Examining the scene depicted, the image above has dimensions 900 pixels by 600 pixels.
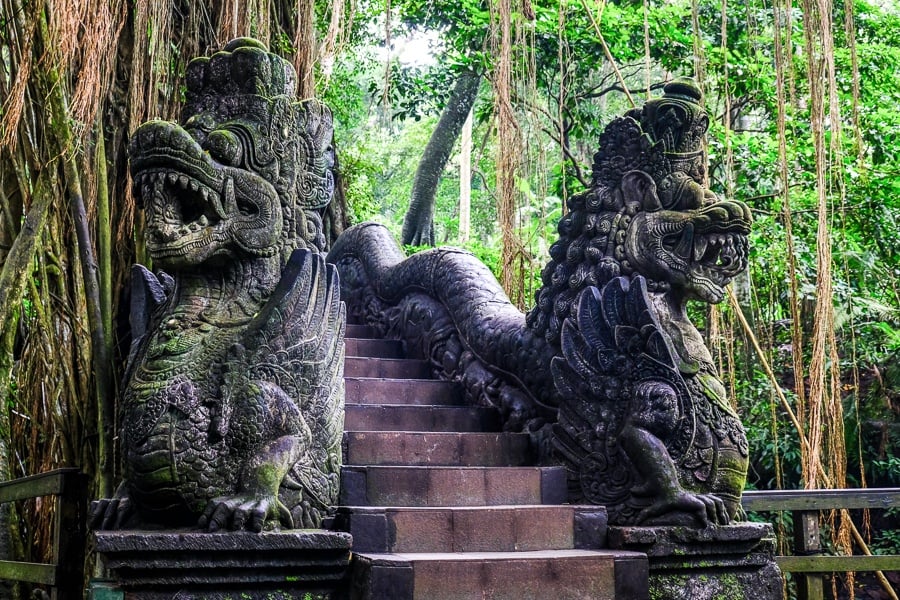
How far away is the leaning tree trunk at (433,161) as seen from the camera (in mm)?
11078

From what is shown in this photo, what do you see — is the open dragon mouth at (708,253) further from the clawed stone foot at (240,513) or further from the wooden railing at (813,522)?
the clawed stone foot at (240,513)

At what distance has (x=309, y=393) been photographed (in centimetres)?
397

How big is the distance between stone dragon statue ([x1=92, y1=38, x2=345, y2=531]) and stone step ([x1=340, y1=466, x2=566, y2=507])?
0.63 feet

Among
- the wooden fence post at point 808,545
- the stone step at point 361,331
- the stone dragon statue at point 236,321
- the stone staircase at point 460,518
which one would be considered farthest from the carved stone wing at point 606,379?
the stone step at point 361,331

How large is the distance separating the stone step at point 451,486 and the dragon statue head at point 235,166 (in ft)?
3.37

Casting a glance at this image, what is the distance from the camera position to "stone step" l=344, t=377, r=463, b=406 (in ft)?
17.3

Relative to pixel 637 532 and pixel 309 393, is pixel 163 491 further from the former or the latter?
pixel 637 532

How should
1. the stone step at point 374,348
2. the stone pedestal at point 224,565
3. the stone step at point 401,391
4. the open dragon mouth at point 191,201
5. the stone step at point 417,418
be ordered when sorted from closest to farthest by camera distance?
the stone pedestal at point 224,565, the open dragon mouth at point 191,201, the stone step at point 417,418, the stone step at point 401,391, the stone step at point 374,348

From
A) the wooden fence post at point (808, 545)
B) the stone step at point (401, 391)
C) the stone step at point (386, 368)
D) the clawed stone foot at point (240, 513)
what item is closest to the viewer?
the clawed stone foot at point (240, 513)

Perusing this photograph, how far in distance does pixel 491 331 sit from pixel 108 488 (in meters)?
2.13

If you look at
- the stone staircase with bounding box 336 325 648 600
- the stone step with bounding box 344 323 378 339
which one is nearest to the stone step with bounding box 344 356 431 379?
the stone staircase with bounding box 336 325 648 600

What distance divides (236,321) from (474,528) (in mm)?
1303

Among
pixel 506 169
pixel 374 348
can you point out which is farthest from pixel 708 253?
pixel 374 348

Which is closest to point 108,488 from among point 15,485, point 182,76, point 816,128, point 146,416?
point 15,485
